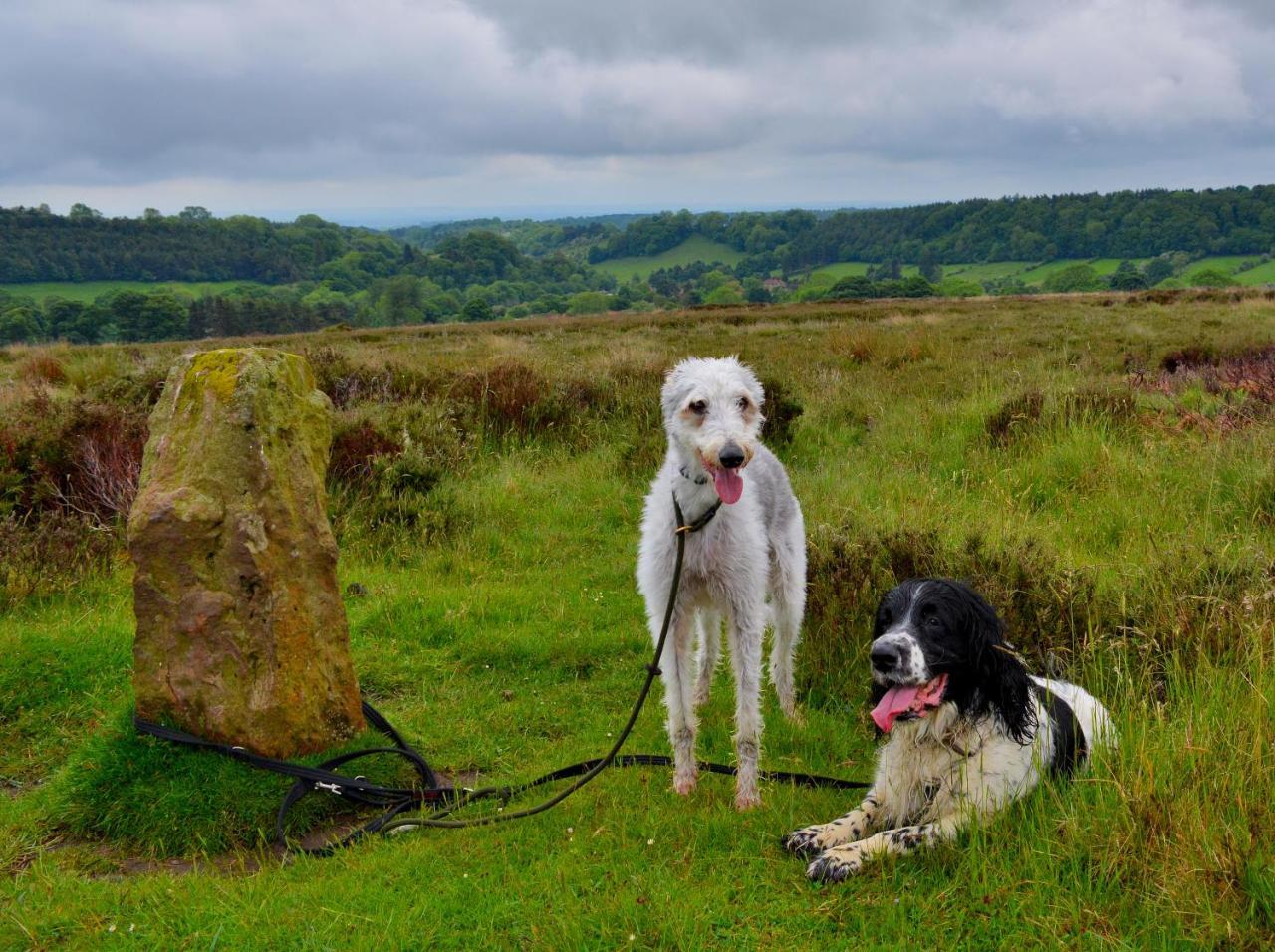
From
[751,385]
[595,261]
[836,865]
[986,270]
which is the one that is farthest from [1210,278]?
[595,261]

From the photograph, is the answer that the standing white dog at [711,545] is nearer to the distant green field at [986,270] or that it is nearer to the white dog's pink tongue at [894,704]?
the white dog's pink tongue at [894,704]

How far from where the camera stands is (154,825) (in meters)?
3.72

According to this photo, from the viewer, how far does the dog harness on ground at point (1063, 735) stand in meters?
3.36

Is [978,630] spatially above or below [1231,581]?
above

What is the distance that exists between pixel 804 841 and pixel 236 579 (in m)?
2.98

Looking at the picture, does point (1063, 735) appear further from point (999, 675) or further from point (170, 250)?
point (170, 250)

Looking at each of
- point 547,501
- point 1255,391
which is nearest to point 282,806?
point 547,501

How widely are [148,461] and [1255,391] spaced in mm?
11237

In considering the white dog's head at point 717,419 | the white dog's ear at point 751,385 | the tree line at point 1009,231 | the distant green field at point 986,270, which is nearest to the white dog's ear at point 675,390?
the white dog's head at point 717,419

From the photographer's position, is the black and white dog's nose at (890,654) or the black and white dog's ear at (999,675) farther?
the black and white dog's ear at (999,675)

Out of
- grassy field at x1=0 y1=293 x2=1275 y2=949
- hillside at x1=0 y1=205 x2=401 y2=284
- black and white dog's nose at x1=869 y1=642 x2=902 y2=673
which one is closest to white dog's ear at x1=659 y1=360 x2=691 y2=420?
black and white dog's nose at x1=869 y1=642 x2=902 y2=673

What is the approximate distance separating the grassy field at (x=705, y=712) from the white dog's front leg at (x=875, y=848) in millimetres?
65

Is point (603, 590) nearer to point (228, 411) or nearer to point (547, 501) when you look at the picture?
point (547, 501)

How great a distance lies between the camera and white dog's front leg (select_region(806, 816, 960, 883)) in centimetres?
306
